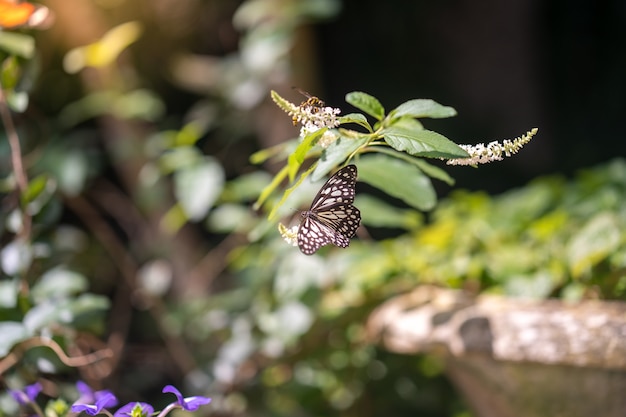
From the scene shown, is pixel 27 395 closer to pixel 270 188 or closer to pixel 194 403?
pixel 194 403

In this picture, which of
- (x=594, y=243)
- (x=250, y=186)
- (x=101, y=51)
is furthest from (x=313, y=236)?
(x=101, y=51)

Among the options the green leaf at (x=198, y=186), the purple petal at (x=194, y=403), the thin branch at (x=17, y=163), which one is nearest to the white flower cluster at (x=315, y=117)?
the purple petal at (x=194, y=403)

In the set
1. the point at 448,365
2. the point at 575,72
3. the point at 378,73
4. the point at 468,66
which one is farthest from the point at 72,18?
the point at 575,72

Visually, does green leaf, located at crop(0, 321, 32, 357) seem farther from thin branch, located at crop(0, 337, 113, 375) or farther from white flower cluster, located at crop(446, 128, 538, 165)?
white flower cluster, located at crop(446, 128, 538, 165)

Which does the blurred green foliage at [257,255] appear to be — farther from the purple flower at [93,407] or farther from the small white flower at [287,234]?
the purple flower at [93,407]

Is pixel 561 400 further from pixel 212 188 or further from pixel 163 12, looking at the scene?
pixel 163 12

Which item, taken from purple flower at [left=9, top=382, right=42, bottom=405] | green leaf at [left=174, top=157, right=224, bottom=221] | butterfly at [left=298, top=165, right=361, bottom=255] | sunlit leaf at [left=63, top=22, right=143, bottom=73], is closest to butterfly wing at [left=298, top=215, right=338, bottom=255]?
butterfly at [left=298, top=165, right=361, bottom=255]
